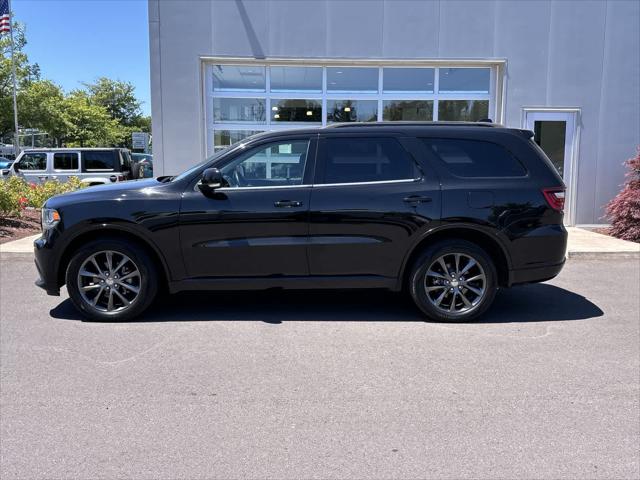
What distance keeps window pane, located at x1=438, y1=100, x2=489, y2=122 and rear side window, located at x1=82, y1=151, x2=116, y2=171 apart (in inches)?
393

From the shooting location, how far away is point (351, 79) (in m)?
12.2

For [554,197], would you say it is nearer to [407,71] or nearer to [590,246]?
[590,246]

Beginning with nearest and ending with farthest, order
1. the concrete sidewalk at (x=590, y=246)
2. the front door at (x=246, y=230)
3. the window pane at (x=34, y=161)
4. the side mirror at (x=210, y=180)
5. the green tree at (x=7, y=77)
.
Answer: the side mirror at (x=210, y=180) < the front door at (x=246, y=230) < the concrete sidewalk at (x=590, y=246) < the window pane at (x=34, y=161) < the green tree at (x=7, y=77)

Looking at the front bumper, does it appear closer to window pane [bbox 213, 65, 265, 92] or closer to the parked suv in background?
window pane [bbox 213, 65, 265, 92]

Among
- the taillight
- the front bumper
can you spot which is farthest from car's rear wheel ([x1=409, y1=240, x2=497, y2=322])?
the front bumper

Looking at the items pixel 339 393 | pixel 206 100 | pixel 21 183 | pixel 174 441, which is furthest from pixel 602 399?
pixel 21 183

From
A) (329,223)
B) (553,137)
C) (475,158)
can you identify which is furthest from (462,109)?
(329,223)

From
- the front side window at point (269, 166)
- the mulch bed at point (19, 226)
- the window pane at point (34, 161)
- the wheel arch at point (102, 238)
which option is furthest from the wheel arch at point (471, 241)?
the window pane at point (34, 161)

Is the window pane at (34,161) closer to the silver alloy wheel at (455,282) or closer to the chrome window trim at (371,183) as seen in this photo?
the chrome window trim at (371,183)

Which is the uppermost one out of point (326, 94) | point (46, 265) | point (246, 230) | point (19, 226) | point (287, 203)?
point (326, 94)

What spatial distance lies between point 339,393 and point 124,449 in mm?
1481

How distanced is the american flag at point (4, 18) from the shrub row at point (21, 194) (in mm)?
13885

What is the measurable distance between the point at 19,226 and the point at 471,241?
32.6 ft

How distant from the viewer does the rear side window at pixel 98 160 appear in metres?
16.7
